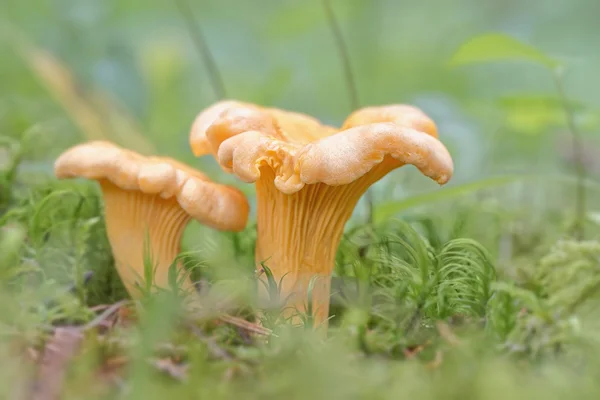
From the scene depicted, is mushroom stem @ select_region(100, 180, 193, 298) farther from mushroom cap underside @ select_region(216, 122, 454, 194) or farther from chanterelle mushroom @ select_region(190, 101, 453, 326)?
mushroom cap underside @ select_region(216, 122, 454, 194)

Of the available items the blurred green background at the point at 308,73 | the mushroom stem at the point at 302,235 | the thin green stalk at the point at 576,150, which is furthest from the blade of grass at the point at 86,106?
the thin green stalk at the point at 576,150

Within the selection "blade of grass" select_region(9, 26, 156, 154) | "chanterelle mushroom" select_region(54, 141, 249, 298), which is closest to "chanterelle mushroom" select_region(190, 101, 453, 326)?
"chanterelle mushroom" select_region(54, 141, 249, 298)

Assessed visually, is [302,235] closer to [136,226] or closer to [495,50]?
[136,226]

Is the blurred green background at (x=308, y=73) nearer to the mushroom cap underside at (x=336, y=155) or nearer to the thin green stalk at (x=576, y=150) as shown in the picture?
the thin green stalk at (x=576, y=150)

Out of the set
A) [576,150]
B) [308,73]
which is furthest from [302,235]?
[308,73]

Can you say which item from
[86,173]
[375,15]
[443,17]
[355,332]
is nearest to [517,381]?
[355,332]

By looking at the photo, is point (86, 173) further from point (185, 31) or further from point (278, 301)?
point (185, 31)

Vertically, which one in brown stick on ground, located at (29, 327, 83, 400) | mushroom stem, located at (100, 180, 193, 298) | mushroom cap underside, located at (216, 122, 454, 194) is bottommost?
brown stick on ground, located at (29, 327, 83, 400)
